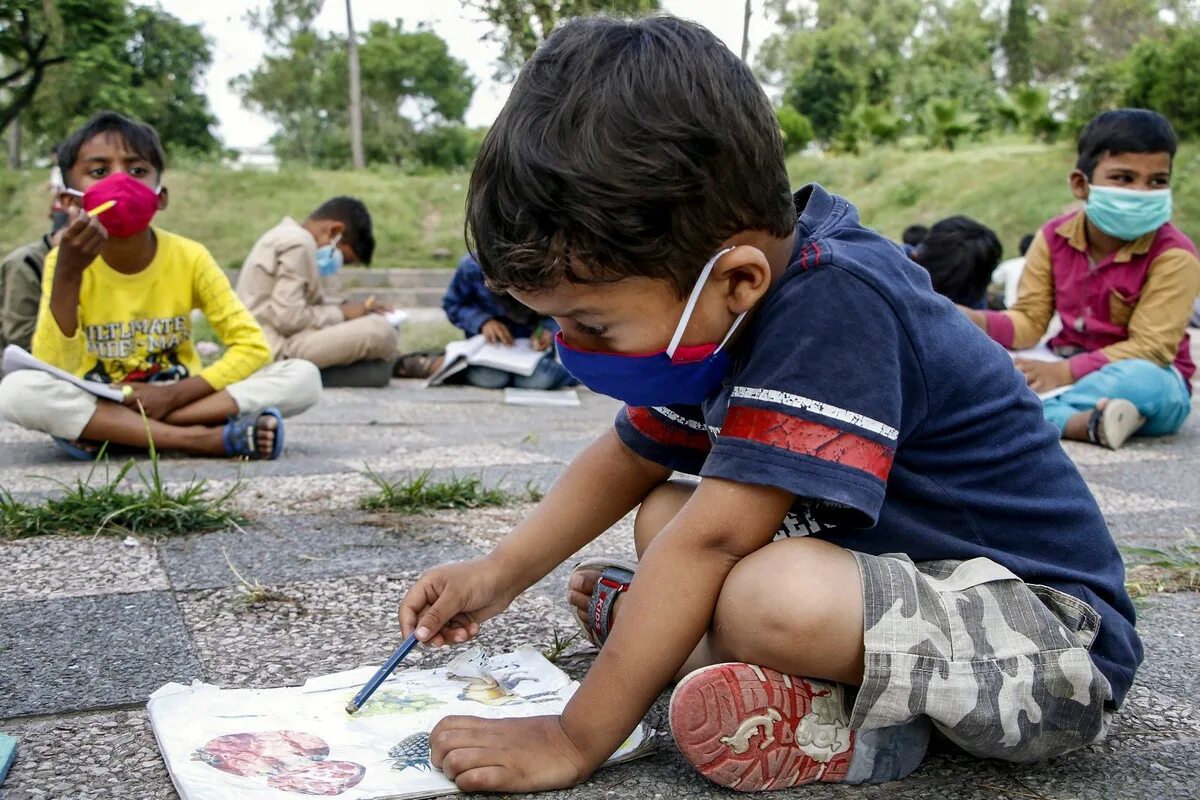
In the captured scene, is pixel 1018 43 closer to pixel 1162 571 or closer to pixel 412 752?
pixel 1162 571

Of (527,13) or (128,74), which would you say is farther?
(128,74)

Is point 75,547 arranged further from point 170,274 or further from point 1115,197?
point 1115,197

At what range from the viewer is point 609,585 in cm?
167

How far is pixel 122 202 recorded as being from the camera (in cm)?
347

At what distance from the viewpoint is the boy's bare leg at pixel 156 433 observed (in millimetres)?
3557

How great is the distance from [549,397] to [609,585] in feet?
14.3

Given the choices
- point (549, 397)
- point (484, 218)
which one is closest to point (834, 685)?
point (484, 218)

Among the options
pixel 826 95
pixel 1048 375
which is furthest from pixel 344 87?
pixel 1048 375

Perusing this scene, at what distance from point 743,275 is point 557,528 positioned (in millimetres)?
590

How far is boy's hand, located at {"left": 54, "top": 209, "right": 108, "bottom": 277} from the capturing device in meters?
3.21

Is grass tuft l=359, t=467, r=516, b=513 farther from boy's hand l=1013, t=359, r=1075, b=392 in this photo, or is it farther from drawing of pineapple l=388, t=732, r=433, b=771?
boy's hand l=1013, t=359, r=1075, b=392

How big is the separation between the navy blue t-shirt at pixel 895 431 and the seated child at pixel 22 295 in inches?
157

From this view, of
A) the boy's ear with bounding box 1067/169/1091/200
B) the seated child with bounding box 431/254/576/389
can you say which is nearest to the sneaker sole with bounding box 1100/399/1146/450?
the boy's ear with bounding box 1067/169/1091/200

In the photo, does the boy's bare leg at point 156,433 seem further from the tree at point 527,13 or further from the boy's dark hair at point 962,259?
the tree at point 527,13
